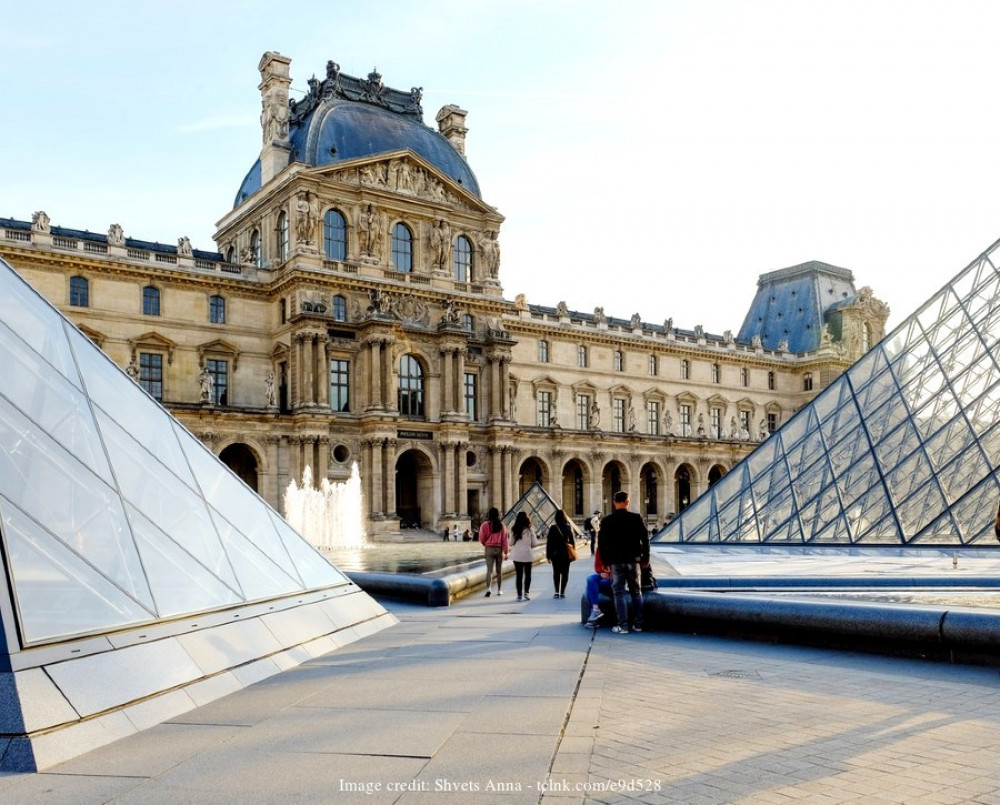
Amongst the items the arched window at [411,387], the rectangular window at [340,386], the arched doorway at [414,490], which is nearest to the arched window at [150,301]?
the rectangular window at [340,386]

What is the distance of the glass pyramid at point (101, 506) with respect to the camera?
6.20 metres

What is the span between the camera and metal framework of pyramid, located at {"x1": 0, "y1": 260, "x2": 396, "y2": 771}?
5578mm

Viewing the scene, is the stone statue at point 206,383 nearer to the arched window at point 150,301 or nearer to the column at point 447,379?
the arched window at point 150,301

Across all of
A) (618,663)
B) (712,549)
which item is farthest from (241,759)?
(712,549)

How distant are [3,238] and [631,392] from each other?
37941 mm

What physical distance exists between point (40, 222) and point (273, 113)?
1295cm

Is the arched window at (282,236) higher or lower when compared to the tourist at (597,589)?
higher

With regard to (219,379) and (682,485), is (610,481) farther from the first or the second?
(219,379)

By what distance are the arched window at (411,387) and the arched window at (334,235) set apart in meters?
5.97

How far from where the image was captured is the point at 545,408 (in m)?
58.8

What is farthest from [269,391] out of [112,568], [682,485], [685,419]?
[112,568]

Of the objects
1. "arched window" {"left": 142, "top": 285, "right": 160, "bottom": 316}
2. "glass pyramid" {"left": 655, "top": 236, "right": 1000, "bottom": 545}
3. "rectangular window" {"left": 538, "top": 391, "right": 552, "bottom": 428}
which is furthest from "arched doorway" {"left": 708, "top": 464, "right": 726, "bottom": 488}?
"glass pyramid" {"left": 655, "top": 236, "right": 1000, "bottom": 545}

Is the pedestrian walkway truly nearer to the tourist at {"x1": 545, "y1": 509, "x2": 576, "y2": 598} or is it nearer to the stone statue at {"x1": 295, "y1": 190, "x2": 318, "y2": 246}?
the tourist at {"x1": 545, "y1": 509, "x2": 576, "y2": 598}

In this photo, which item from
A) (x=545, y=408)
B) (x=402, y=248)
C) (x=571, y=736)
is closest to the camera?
(x=571, y=736)
